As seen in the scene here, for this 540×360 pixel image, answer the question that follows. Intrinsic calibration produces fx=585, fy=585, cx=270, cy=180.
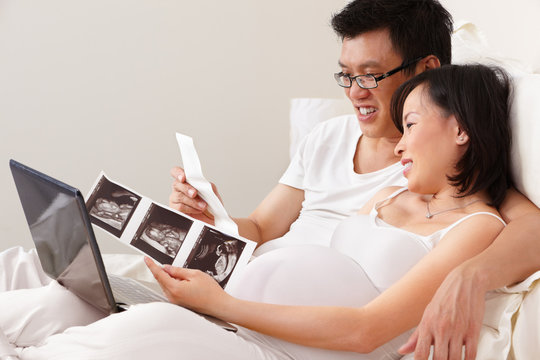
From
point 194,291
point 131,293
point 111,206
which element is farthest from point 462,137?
point 111,206

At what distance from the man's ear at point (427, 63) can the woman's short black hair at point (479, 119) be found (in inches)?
10.3

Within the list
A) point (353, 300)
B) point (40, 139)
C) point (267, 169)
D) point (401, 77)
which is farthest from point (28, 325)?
point (267, 169)

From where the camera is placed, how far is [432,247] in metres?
1.15

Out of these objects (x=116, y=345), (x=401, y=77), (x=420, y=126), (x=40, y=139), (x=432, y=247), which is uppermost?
(x=401, y=77)

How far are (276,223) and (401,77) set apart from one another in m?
0.57

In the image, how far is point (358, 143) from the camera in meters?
1.68

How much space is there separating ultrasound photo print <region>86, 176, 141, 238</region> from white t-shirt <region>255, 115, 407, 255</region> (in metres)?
0.39

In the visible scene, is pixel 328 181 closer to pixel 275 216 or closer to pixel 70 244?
pixel 275 216

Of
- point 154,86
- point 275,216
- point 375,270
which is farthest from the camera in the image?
point 154,86

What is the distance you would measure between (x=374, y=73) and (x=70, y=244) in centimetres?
87

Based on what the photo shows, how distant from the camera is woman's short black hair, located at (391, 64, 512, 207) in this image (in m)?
1.18

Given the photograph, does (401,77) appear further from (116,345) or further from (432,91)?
(116,345)

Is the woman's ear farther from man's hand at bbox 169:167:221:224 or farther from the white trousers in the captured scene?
man's hand at bbox 169:167:221:224

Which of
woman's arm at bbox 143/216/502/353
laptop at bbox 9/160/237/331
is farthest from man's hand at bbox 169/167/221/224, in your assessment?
woman's arm at bbox 143/216/502/353
